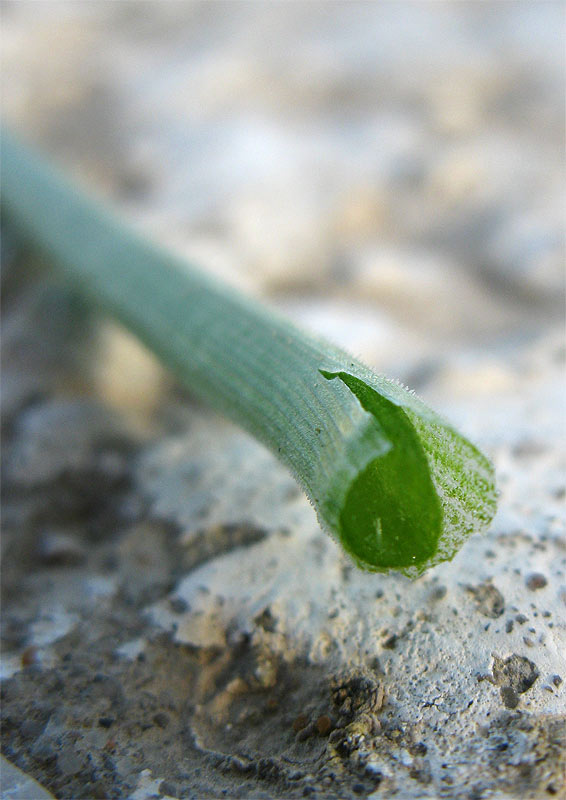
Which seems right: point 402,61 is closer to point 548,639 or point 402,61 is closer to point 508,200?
point 508,200

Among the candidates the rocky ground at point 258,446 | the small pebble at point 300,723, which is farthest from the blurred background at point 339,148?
the small pebble at point 300,723

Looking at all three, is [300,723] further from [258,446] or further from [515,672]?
[258,446]

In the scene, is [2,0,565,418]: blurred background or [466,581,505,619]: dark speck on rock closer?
[466,581,505,619]: dark speck on rock

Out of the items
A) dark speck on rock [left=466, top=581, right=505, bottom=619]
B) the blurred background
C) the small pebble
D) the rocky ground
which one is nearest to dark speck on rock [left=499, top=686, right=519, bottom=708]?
the rocky ground

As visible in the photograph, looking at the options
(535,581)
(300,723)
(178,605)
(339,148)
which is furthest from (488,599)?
(339,148)

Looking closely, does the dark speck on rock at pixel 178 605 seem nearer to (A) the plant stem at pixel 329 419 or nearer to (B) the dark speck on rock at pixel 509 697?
(A) the plant stem at pixel 329 419

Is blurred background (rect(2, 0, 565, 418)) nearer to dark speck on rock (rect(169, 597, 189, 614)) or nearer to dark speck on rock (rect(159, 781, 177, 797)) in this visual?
dark speck on rock (rect(169, 597, 189, 614))
